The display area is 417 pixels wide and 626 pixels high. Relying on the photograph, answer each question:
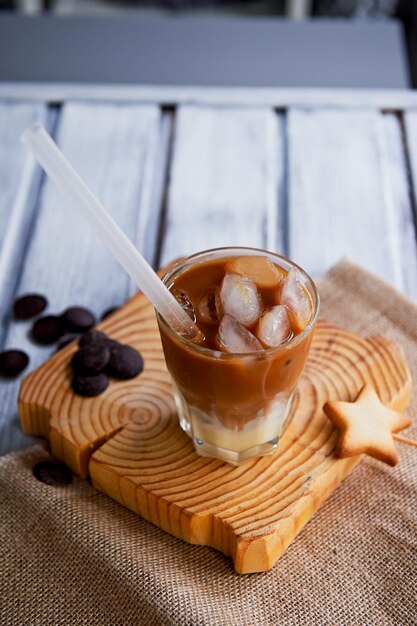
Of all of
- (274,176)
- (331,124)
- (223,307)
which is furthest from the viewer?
(331,124)

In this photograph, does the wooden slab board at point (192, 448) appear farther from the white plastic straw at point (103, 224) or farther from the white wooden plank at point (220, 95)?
the white wooden plank at point (220, 95)

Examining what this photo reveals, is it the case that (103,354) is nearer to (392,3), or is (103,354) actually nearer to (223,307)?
(223,307)

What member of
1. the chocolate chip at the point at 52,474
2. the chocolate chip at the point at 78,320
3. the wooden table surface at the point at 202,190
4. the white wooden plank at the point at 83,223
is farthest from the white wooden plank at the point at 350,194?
the chocolate chip at the point at 52,474

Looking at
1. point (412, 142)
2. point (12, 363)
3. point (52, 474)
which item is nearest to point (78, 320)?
point (12, 363)

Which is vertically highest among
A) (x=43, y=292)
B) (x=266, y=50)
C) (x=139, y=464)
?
(x=266, y=50)

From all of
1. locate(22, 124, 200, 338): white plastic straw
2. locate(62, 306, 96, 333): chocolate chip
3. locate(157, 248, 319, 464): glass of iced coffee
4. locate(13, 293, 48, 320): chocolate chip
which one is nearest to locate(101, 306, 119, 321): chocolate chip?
locate(62, 306, 96, 333): chocolate chip

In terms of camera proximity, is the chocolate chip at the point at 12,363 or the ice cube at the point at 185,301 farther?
the chocolate chip at the point at 12,363

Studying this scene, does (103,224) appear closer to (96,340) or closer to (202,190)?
(96,340)

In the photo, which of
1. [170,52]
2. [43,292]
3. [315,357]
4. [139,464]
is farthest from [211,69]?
[139,464]
